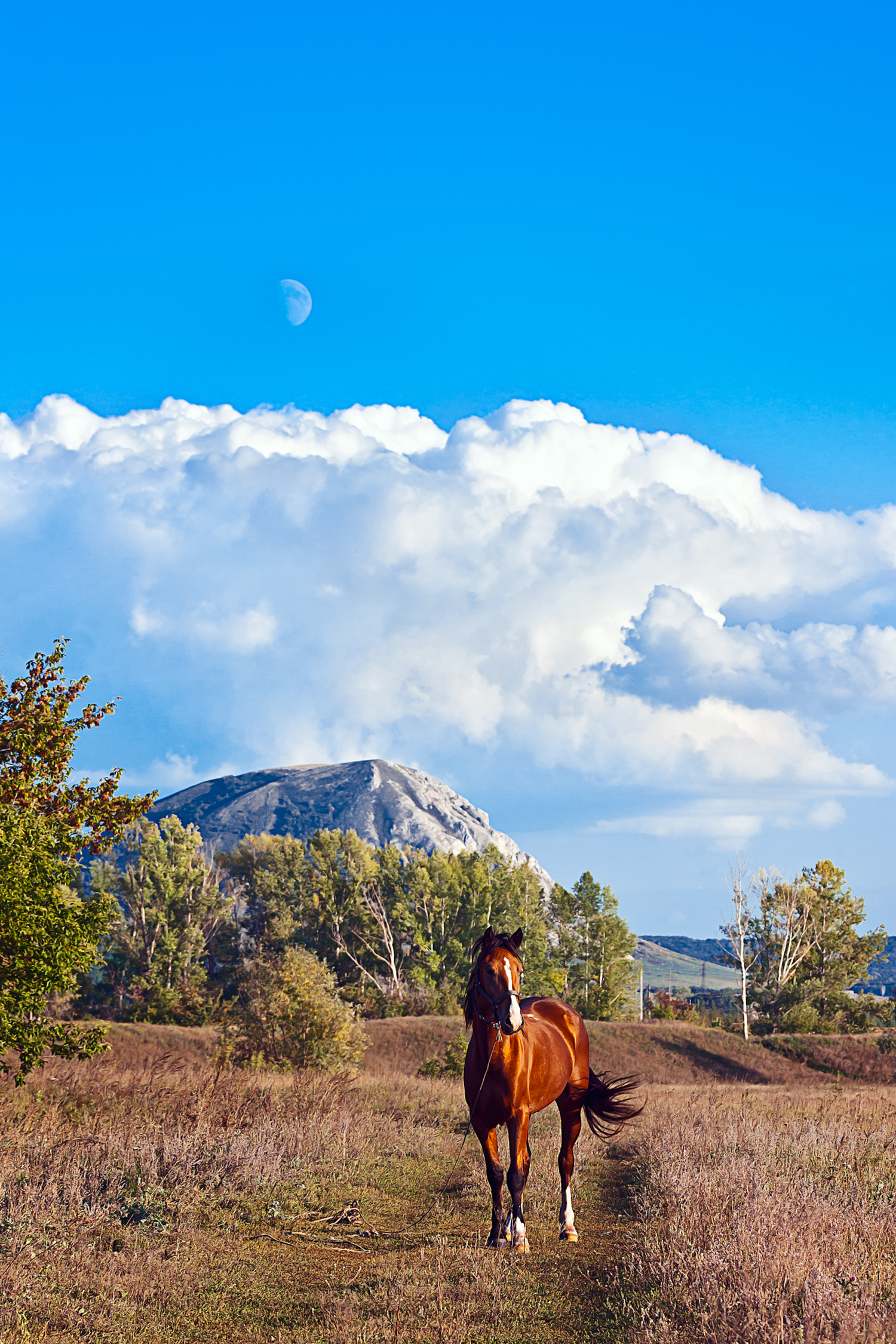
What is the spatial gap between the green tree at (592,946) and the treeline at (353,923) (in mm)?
118

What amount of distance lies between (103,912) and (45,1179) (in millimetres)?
4584

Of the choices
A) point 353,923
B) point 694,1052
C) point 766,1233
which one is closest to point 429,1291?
point 766,1233

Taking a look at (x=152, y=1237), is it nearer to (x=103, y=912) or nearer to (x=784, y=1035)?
(x=103, y=912)

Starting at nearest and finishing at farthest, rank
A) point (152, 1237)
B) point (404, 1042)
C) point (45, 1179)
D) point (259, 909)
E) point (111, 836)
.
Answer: point (152, 1237) → point (45, 1179) → point (111, 836) → point (404, 1042) → point (259, 909)

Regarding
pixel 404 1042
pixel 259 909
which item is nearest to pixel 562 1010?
pixel 404 1042

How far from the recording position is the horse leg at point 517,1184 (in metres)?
8.60

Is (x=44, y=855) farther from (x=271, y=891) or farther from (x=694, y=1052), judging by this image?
(x=271, y=891)

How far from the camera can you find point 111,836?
17016 millimetres

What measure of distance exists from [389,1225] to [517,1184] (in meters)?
2.37

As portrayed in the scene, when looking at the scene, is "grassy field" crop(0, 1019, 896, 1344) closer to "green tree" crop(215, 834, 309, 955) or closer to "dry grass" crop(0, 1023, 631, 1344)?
"dry grass" crop(0, 1023, 631, 1344)

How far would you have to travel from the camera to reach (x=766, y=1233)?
7320 mm

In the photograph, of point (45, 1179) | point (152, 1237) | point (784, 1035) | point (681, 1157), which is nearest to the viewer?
point (152, 1237)

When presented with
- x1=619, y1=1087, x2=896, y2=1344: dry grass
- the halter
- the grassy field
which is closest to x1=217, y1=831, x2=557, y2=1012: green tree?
the grassy field

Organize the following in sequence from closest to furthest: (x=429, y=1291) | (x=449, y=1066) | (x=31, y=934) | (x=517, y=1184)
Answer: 1. (x=429, y=1291)
2. (x=517, y=1184)
3. (x=31, y=934)
4. (x=449, y=1066)
